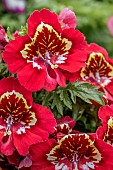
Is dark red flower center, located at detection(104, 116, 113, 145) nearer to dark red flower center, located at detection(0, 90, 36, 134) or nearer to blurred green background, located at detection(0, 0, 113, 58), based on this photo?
dark red flower center, located at detection(0, 90, 36, 134)

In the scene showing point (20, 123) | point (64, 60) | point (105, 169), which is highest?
point (64, 60)

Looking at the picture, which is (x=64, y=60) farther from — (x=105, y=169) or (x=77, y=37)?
(x=105, y=169)

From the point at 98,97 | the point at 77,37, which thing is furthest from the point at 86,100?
A: the point at 77,37

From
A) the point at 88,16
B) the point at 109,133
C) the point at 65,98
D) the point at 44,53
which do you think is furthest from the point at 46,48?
the point at 88,16

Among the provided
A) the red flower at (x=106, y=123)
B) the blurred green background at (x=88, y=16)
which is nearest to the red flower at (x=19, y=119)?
the red flower at (x=106, y=123)

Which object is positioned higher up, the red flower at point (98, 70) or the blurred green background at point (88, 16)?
the blurred green background at point (88, 16)

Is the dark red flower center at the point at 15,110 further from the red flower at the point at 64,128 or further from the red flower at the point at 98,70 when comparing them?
the red flower at the point at 98,70

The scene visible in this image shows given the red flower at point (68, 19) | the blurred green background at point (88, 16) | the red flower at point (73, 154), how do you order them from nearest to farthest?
the red flower at point (73, 154) → the red flower at point (68, 19) → the blurred green background at point (88, 16)

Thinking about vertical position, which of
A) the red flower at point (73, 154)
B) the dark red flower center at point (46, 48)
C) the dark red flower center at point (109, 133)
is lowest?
the red flower at point (73, 154)

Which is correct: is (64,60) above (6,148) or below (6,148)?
above
